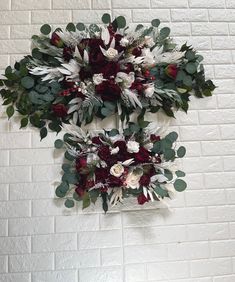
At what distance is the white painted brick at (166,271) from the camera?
1.13m

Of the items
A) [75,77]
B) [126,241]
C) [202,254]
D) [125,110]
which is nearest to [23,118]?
[75,77]

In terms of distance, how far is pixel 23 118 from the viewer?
118 centimetres

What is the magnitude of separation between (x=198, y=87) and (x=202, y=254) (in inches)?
25.3

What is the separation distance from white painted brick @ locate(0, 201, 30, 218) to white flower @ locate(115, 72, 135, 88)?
57cm

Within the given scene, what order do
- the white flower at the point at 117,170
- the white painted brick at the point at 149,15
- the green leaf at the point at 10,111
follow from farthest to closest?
the white painted brick at the point at 149,15, the green leaf at the point at 10,111, the white flower at the point at 117,170

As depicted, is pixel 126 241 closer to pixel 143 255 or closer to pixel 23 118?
pixel 143 255

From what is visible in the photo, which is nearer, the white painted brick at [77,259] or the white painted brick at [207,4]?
the white painted brick at [77,259]

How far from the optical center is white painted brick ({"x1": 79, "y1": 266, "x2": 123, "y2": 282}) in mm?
1117

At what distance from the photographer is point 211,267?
1159mm

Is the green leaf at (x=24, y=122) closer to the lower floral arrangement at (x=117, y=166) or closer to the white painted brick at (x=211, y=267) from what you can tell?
the lower floral arrangement at (x=117, y=166)

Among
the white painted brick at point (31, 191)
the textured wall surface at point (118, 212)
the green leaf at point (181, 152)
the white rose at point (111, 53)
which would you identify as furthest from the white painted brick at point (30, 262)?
the white rose at point (111, 53)

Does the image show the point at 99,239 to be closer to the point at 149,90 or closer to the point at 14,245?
the point at 14,245

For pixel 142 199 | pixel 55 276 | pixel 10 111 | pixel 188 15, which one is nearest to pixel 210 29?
pixel 188 15

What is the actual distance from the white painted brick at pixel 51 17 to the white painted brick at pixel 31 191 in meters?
0.65
